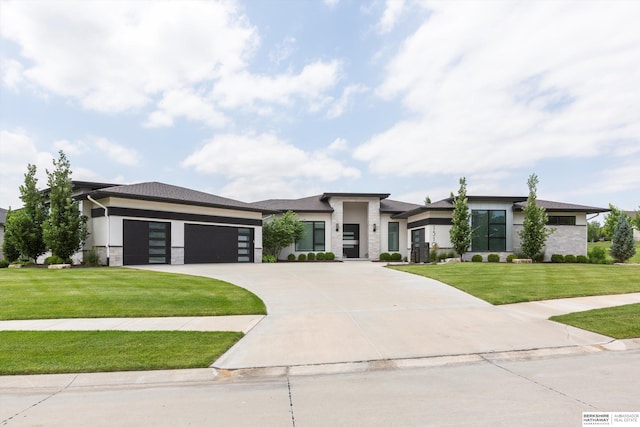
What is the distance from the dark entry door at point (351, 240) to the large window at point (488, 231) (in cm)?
1050

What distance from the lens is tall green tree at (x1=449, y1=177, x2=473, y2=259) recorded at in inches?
1017

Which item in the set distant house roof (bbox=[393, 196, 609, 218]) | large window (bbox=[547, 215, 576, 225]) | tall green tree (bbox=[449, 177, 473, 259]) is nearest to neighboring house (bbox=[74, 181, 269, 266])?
distant house roof (bbox=[393, 196, 609, 218])

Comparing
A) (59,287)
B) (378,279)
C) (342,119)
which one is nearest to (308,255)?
(342,119)

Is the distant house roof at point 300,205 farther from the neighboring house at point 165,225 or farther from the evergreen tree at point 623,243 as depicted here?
the evergreen tree at point 623,243

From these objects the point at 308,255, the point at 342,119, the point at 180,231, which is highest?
the point at 342,119

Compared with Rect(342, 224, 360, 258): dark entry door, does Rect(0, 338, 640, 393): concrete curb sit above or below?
below

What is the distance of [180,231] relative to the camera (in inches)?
953

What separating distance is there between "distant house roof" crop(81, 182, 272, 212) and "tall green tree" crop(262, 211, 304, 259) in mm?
1698

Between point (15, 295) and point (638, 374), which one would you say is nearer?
point (638, 374)

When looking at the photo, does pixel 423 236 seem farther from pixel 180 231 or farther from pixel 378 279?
pixel 180 231

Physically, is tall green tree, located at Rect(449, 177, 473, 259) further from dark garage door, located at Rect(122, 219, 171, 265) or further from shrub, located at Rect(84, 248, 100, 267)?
shrub, located at Rect(84, 248, 100, 267)

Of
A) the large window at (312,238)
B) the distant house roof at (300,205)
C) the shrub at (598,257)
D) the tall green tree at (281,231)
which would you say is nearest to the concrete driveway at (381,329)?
the tall green tree at (281,231)

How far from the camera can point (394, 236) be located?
33500 mm

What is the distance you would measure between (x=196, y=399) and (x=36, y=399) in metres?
2.00
